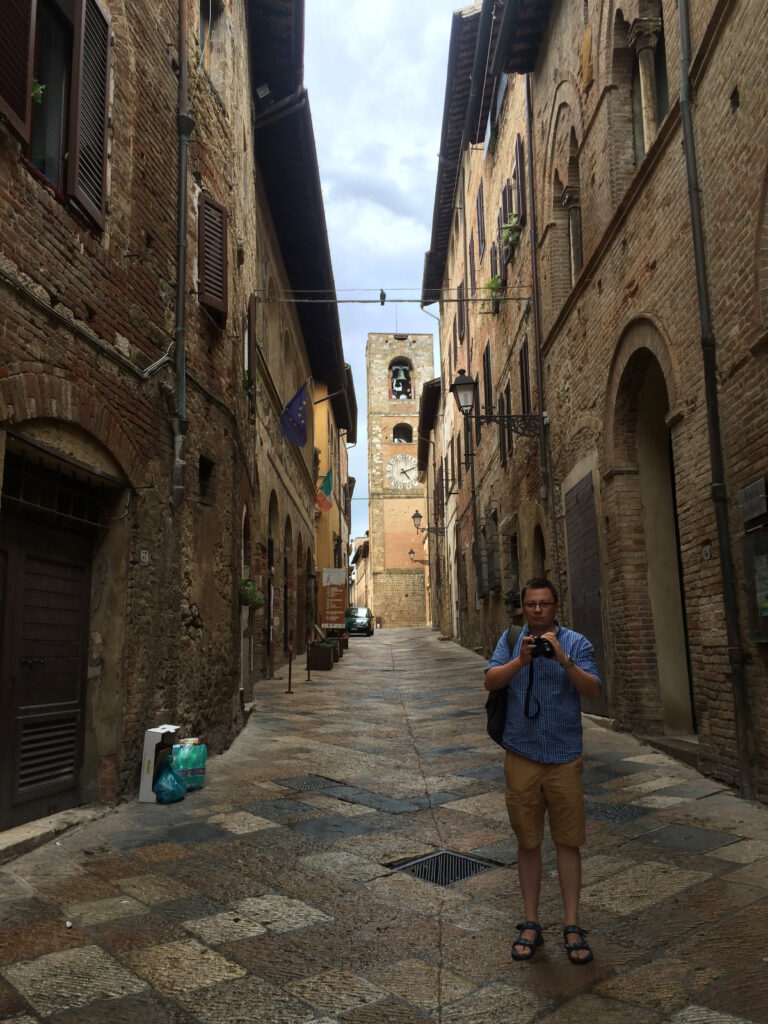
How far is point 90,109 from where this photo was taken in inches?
231

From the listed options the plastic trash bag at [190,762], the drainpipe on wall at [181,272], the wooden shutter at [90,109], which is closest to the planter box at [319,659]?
the drainpipe on wall at [181,272]

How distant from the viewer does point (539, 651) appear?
10.5ft

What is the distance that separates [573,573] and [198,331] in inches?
219

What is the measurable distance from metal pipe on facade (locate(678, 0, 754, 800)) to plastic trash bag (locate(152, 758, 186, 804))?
152 inches

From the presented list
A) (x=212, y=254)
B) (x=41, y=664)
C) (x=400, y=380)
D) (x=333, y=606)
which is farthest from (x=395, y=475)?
(x=41, y=664)

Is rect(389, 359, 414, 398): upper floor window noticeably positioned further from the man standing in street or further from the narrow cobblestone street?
the man standing in street

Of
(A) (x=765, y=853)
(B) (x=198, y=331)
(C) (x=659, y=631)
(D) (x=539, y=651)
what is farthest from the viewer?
(C) (x=659, y=631)

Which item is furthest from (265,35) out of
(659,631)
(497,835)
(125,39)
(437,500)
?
(437,500)

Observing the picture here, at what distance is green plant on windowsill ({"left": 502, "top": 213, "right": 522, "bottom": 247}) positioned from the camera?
45.2 feet

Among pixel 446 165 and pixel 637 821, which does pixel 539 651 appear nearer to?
pixel 637 821

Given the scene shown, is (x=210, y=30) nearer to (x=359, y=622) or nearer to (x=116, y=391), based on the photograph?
(x=116, y=391)

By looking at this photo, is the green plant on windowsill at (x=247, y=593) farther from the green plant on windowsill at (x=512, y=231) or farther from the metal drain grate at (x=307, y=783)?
the green plant on windowsill at (x=512, y=231)

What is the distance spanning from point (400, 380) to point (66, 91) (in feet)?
156

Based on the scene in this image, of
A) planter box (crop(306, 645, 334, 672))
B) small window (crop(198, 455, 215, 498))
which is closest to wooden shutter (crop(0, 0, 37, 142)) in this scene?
small window (crop(198, 455, 215, 498))
